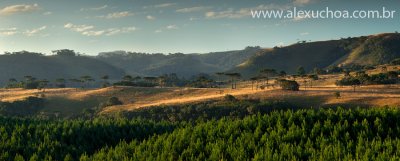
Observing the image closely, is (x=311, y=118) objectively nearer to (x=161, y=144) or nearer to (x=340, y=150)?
(x=340, y=150)

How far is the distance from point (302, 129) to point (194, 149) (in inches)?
293

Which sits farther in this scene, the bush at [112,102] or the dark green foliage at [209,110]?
the bush at [112,102]

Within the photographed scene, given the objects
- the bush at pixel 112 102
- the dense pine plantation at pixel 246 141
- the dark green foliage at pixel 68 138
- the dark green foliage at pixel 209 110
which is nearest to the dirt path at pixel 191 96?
the bush at pixel 112 102

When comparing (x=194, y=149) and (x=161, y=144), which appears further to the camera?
(x=161, y=144)

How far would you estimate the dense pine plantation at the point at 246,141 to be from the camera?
84.5 ft

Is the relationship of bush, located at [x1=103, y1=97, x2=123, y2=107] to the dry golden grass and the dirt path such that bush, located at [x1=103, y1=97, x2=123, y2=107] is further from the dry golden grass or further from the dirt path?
the dirt path

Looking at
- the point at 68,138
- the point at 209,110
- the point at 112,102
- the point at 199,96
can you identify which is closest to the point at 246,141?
the point at 68,138

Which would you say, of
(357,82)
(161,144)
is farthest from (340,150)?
(357,82)

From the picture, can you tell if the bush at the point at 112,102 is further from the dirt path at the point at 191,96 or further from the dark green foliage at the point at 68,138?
the dark green foliage at the point at 68,138

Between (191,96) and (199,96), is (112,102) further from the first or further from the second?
(199,96)

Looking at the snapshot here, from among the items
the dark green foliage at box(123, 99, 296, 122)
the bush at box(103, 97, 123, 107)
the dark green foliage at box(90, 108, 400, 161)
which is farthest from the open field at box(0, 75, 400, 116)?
the dark green foliage at box(90, 108, 400, 161)

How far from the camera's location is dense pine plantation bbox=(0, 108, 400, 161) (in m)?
25.8

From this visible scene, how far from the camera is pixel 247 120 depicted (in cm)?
3406

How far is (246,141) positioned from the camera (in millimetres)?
28703
